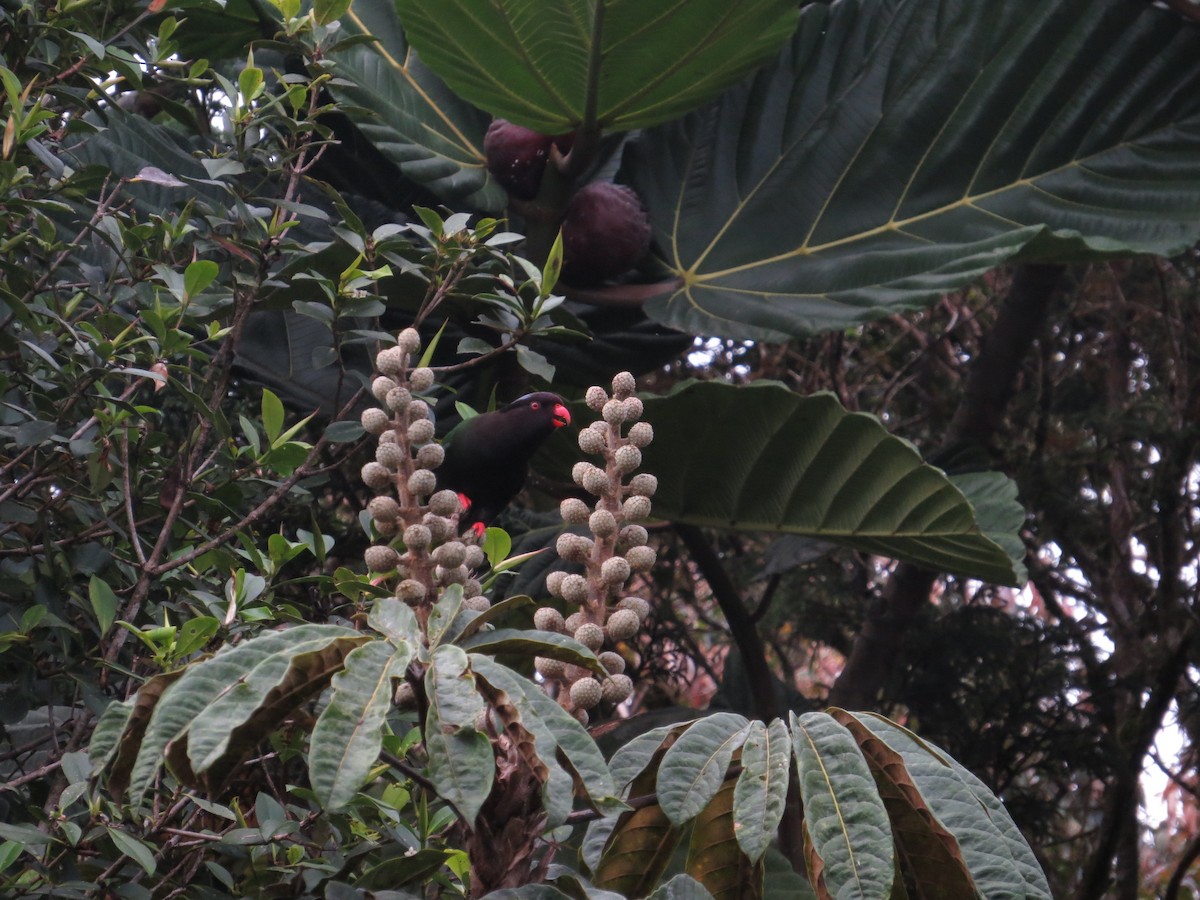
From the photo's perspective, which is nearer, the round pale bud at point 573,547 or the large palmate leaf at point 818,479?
the round pale bud at point 573,547

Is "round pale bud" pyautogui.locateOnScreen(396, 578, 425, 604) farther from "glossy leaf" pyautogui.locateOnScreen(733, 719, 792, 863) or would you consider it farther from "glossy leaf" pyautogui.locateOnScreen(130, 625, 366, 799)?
"glossy leaf" pyautogui.locateOnScreen(733, 719, 792, 863)

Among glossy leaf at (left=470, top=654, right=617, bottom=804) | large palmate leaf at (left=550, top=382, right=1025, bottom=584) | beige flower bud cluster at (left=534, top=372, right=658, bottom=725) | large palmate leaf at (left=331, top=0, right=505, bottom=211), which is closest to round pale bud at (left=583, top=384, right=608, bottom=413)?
beige flower bud cluster at (left=534, top=372, right=658, bottom=725)

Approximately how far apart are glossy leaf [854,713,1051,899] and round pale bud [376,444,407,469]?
35 cm

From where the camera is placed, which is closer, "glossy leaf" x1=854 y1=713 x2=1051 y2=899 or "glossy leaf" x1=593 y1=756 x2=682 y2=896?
"glossy leaf" x1=854 y1=713 x2=1051 y2=899

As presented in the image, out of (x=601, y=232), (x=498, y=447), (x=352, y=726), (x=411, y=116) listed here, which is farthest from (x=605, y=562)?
(x=411, y=116)

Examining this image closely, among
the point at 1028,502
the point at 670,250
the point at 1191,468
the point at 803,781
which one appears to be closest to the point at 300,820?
the point at 803,781

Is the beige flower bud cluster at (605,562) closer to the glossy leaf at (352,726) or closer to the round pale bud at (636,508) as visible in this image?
the round pale bud at (636,508)

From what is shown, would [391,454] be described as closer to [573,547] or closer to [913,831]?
[573,547]

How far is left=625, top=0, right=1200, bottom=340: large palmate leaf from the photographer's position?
5.65 feet

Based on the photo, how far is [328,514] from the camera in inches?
88.5

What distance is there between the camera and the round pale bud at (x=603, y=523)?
31.6 inches

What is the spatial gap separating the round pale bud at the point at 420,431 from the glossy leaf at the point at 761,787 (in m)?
0.29

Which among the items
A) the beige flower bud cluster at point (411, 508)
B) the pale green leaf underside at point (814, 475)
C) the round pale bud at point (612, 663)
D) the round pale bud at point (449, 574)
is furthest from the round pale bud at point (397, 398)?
the pale green leaf underside at point (814, 475)

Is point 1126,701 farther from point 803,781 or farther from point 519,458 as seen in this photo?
point 803,781
